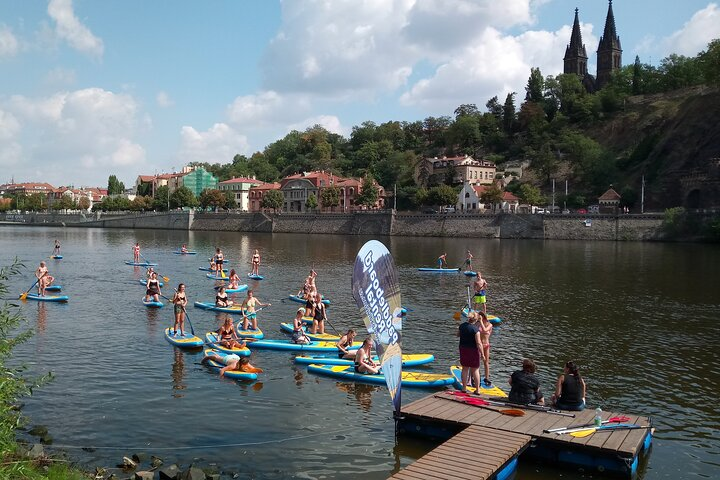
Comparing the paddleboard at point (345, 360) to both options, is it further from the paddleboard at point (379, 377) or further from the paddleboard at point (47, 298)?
the paddleboard at point (47, 298)

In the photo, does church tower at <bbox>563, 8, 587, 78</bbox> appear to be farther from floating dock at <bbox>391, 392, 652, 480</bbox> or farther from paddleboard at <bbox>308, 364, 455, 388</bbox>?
floating dock at <bbox>391, 392, 652, 480</bbox>

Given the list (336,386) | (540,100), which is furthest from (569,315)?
(540,100)

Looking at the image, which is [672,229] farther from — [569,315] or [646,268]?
[569,315]

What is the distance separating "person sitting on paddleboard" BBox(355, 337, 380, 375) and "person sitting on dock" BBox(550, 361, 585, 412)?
20.8ft

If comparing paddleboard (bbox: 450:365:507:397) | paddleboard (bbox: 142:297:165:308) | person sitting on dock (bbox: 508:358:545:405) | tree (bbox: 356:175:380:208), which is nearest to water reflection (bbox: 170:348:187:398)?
paddleboard (bbox: 450:365:507:397)

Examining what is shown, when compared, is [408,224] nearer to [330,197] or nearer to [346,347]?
[330,197]

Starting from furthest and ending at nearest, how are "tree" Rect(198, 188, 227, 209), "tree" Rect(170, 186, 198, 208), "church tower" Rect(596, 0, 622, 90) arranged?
"church tower" Rect(596, 0, 622, 90)
"tree" Rect(170, 186, 198, 208)
"tree" Rect(198, 188, 227, 209)

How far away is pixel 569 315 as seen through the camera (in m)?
32.8

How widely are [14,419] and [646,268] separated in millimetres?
53418

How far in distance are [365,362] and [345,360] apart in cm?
156

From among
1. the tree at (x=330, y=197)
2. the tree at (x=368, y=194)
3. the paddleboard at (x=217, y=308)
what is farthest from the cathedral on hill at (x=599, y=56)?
the paddleboard at (x=217, y=308)

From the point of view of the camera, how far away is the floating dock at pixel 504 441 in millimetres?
12375

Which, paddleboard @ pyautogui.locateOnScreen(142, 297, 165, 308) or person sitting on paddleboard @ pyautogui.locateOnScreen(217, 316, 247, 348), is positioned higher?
person sitting on paddleboard @ pyautogui.locateOnScreen(217, 316, 247, 348)

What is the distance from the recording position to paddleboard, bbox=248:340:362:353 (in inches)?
935
